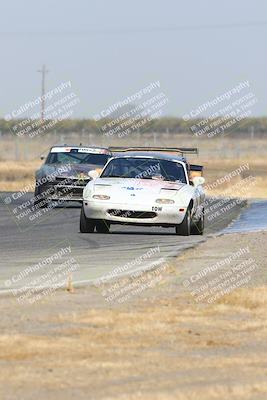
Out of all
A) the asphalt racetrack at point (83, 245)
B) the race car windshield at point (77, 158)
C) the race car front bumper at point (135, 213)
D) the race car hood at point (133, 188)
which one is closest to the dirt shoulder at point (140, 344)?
the asphalt racetrack at point (83, 245)

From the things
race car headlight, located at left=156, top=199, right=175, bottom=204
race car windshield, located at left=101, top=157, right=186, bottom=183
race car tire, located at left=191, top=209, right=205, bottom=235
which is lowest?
race car tire, located at left=191, top=209, right=205, bottom=235

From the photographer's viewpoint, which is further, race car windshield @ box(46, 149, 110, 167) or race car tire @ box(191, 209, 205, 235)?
race car windshield @ box(46, 149, 110, 167)

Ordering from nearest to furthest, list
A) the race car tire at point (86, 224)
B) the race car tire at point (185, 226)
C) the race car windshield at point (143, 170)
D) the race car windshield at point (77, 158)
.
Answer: the race car tire at point (86, 224), the race car tire at point (185, 226), the race car windshield at point (143, 170), the race car windshield at point (77, 158)

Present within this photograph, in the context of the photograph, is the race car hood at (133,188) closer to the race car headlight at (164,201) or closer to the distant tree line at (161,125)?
the race car headlight at (164,201)

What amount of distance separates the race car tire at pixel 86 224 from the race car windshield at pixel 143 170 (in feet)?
3.63

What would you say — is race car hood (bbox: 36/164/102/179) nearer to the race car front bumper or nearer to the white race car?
the white race car

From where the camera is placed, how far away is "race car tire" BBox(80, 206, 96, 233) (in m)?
22.6

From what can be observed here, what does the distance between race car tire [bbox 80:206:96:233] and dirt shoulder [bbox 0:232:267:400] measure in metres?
7.33

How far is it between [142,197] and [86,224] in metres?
1.06

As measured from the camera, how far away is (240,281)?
597 inches

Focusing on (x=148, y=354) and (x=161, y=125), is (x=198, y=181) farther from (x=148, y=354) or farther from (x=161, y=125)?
(x=161, y=125)

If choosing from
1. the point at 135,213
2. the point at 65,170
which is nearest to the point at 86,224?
the point at 135,213

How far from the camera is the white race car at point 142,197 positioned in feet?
73.2

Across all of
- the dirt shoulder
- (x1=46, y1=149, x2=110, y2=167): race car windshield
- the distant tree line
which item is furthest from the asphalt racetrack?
the distant tree line
